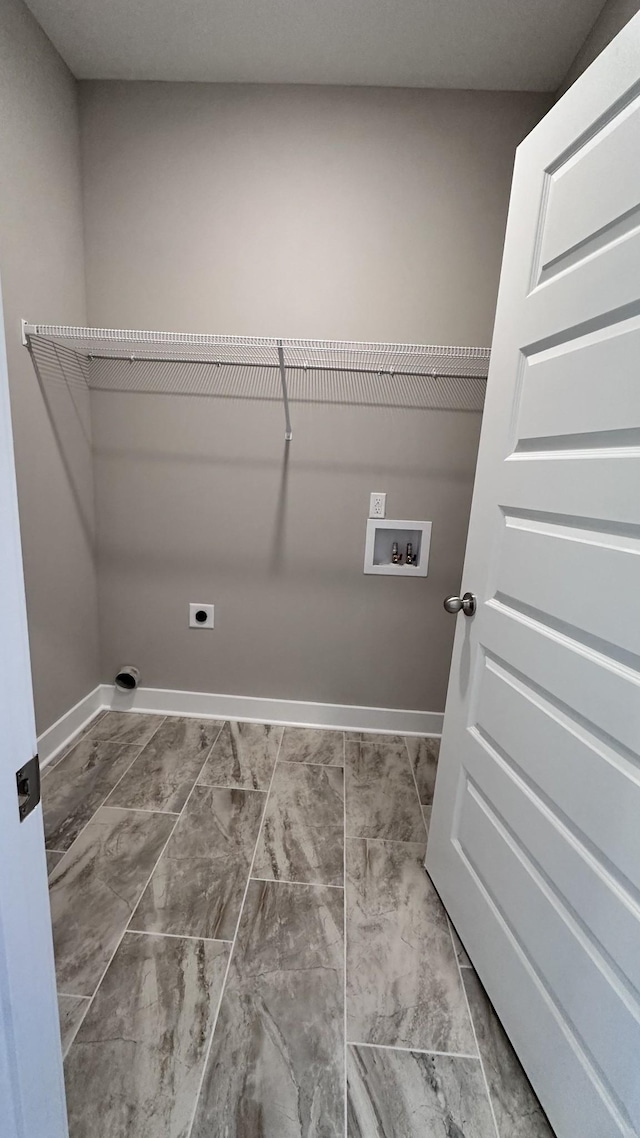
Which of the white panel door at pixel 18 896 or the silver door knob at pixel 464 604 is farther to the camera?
the silver door knob at pixel 464 604

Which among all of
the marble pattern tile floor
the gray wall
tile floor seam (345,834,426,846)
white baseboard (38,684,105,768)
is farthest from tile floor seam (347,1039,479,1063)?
the gray wall

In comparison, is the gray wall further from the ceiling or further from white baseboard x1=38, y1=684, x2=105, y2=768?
the ceiling

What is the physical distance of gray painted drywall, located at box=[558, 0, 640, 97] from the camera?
1.26 metres

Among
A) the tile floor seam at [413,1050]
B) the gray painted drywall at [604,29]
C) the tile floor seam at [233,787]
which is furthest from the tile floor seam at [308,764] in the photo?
the gray painted drywall at [604,29]

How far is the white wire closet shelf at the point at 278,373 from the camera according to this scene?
1854 mm

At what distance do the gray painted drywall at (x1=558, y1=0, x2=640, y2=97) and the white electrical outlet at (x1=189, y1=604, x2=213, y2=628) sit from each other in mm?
2423

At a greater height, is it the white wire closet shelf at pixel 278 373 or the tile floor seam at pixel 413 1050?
the white wire closet shelf at pixel 278 373

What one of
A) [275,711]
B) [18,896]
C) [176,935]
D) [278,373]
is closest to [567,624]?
[18,896]

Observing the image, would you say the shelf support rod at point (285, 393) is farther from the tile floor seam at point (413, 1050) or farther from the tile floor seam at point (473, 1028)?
the tile floor seam at point (413, 1050)

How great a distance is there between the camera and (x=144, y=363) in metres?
1.96

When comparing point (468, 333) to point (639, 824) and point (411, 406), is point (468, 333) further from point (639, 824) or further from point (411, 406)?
point (639, 824)

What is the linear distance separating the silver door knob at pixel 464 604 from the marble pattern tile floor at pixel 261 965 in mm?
939

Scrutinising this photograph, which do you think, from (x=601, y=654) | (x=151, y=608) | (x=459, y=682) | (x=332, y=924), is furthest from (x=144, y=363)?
(x=332, y=924)

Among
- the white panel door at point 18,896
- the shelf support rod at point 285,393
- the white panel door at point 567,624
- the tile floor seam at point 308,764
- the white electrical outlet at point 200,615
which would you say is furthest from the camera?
the white electrical outlet at point 200,615
